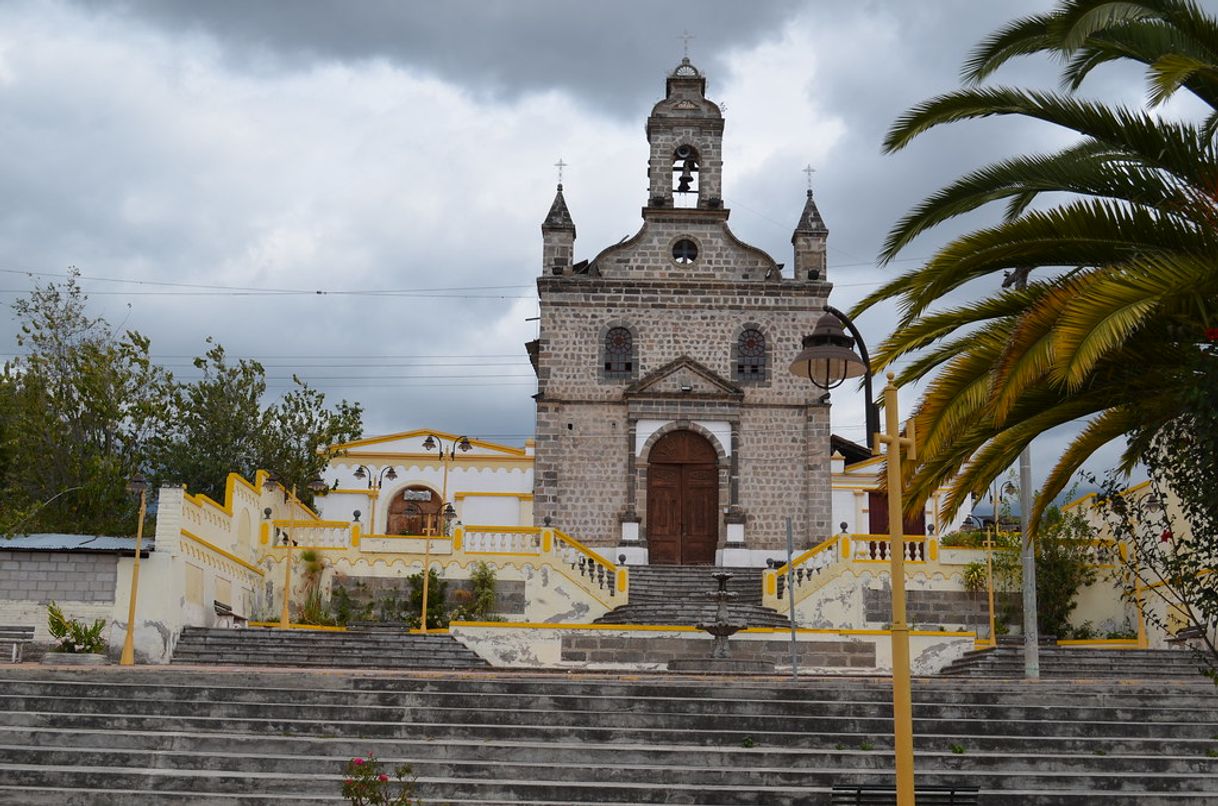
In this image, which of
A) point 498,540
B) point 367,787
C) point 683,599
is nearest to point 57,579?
point 498,540

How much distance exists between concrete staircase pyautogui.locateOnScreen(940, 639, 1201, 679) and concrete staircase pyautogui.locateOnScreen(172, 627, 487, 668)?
8.50 m

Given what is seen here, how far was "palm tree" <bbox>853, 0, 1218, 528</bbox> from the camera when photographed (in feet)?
31.1

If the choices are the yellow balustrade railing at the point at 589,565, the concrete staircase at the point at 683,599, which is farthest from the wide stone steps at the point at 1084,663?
the yellow balustrade railing at the point at 589,565

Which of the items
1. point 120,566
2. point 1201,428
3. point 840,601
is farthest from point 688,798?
point 840,601

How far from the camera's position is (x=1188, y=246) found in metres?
10.1

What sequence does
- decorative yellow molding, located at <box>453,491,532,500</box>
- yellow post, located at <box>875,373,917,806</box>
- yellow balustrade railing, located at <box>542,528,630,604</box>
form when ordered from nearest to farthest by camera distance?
yellow post, located at <box>875,373,917,806</box> < yellow balustrade railing, located at <box>542,528,630,604</box> < decorative yellow molding, located at <box>453,491,532,500</box>

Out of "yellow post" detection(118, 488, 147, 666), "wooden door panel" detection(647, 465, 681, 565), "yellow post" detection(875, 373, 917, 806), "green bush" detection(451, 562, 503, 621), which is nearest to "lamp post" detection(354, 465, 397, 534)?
"wooden door panel" detection(647, 465, 681, 565)

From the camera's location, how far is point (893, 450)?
1002cm

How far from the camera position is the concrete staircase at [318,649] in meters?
22.4

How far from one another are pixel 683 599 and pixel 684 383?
710 centimetres

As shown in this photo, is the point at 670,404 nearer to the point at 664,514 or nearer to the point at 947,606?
the point at 664,514

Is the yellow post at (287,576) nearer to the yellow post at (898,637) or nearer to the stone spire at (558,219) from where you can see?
the stone spire at (558,219)

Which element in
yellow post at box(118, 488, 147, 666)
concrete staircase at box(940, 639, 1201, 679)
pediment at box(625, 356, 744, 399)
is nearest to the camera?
yellow post at box(118, 488, 147, 666)

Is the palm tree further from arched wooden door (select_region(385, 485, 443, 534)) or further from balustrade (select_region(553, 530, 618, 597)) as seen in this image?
arched wooden door (select_region(385, 485, 443, 534))
